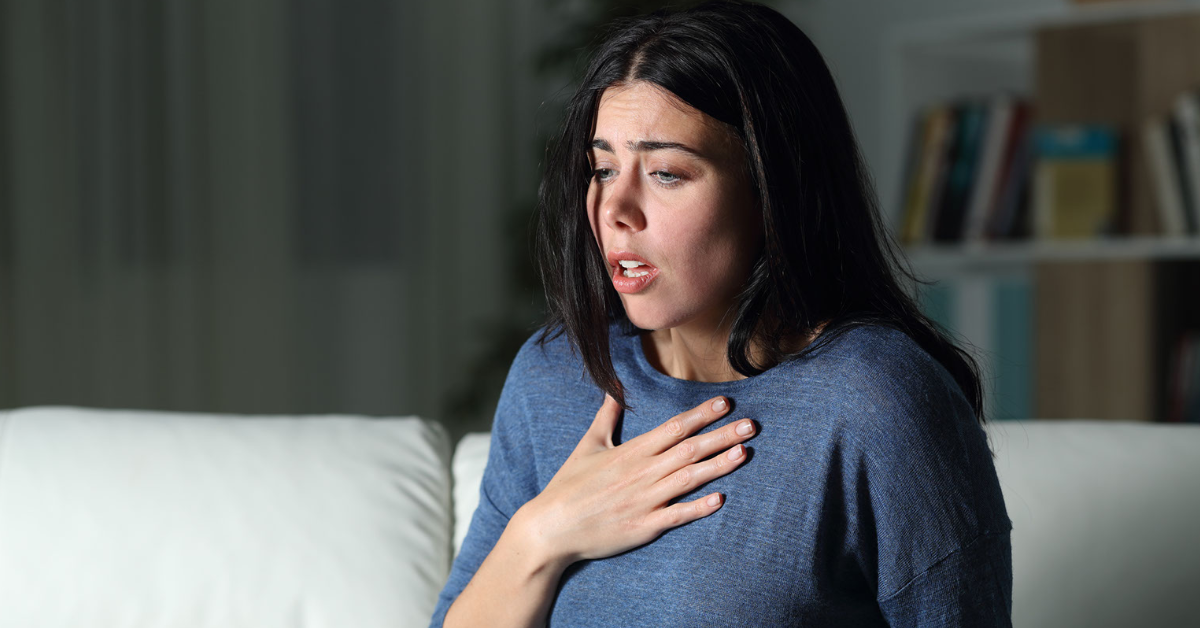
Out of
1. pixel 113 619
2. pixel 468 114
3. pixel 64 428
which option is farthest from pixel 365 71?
pixel 113 619

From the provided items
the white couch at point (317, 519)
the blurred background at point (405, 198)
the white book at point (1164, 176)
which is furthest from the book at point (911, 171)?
the white couch at point (317, 519)

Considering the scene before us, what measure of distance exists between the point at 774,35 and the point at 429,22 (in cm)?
217

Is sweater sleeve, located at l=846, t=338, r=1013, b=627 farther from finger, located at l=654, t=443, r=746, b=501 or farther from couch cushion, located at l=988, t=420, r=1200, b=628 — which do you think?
couch cushion, located at l=988, t=420, r=1200, b=628

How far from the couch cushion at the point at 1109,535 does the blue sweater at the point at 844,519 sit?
0.38 m

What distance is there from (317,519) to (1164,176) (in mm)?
1936

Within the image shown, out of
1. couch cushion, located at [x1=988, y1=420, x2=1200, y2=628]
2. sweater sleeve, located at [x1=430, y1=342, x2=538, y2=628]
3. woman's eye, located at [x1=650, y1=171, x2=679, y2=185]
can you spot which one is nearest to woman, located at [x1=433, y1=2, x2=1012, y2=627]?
woman's eye, located at [x1=650, y1=171, x2=679, y2=185]

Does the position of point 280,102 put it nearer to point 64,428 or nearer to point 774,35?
point 64,428

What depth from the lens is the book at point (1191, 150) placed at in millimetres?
2191

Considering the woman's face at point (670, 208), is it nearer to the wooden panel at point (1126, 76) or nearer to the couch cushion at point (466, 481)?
the couch cushion at point (466, 481)

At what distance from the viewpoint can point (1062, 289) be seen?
244cm

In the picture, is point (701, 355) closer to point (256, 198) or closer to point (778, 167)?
point (778, 167)

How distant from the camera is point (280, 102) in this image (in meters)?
2.50

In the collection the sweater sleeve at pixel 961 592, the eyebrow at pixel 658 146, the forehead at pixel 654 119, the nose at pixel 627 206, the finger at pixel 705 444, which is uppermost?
the forehead at pixel 654 119

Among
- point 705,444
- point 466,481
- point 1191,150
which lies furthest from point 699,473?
point 1191,150
